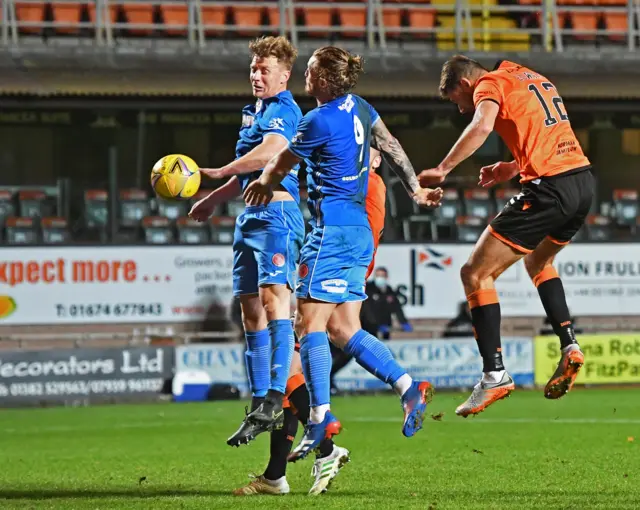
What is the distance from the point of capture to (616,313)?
22.3m

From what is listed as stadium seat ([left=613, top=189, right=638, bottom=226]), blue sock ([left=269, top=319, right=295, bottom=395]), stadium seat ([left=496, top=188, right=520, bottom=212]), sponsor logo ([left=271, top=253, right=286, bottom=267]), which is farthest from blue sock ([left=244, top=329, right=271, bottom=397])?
stadium seat ([left=613, top=189, right=638, bottom=226])

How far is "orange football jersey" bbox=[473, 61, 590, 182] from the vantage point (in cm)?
744

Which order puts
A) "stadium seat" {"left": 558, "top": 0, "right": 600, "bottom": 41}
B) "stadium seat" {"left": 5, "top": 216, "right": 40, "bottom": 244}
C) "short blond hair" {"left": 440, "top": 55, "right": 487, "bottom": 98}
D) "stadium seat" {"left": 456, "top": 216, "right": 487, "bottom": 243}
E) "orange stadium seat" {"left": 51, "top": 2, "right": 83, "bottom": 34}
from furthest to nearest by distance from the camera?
"stadium seat" {"left": 558, "top": 0, "right": 600, "bottom": 41} → "stadium seat" {"left": 456, "top": 216, "right": 487, "bottom": 243} → "orange stadium seat" {"left": 51, "top": 2, "right": 83, "bottom": 34} → "stadium seat" {"left": 5, "top": 216, "right": 40, "bottom": 244} → "short blond hair" {"left": 440, "top": 55, "right": 487, "bottom": 98}

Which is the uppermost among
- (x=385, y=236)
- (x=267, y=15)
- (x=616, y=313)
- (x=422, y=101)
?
(x=267, y=15)

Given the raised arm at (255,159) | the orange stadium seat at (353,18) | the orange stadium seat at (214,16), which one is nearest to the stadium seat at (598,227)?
the orange stadium seat at (353,18)

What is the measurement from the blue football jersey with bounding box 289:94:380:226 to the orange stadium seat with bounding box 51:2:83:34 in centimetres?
1531

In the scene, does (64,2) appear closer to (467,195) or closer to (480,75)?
(467,195)

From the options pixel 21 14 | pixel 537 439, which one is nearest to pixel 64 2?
pixel 21 14

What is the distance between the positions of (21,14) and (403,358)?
9046 mm

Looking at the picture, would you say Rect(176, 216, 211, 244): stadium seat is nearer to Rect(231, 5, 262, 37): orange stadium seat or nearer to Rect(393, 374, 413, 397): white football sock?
Rect(231, 5, 262, 37): orange stadium seat

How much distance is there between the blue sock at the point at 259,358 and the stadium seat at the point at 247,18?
14568mm

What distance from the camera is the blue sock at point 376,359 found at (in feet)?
23.5

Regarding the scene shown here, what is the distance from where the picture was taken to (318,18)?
74.0 ft

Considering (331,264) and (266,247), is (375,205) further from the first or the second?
(331,264)
